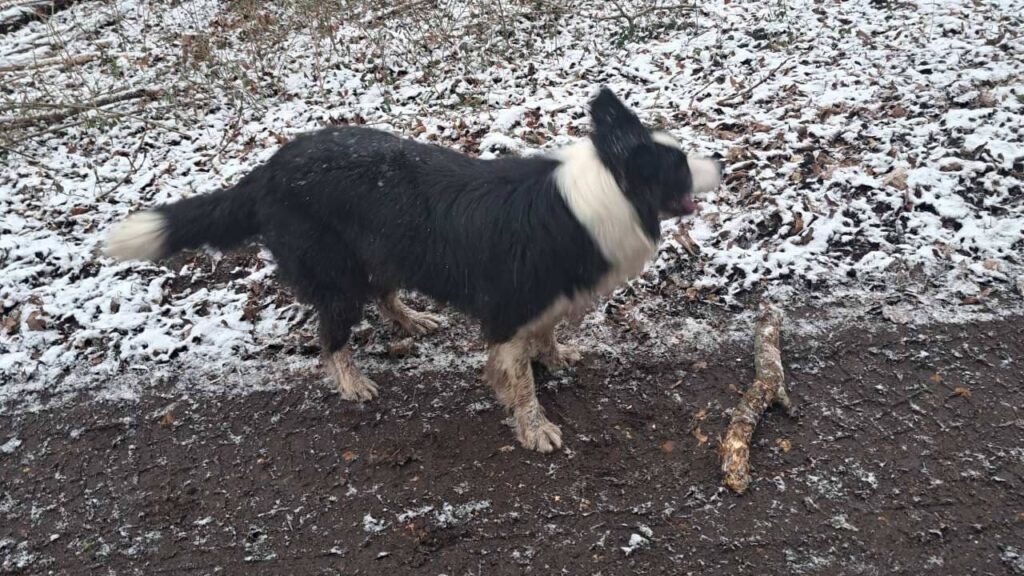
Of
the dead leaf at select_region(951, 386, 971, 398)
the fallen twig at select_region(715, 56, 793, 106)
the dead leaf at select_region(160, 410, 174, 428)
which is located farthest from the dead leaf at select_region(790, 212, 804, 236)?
the dead leaf at select_region(160, 410, 174, 428)

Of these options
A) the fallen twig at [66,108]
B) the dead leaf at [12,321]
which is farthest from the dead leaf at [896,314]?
the fallen twig at [66,108]

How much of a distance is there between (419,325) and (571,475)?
5.15 feet

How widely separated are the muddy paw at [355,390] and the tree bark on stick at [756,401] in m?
2.11

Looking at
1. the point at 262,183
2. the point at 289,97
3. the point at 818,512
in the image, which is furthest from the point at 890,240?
the point at 289,97

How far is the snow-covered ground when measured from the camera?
4.33 m

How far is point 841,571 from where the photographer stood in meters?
2.78

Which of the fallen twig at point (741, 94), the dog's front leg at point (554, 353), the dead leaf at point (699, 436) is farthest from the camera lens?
the fallen twig at point (741, 94)

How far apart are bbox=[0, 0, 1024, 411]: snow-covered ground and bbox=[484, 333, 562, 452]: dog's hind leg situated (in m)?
1.25

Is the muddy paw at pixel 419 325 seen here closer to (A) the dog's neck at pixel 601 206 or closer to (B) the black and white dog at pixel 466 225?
(B) the black and white dog at pixel 466 225

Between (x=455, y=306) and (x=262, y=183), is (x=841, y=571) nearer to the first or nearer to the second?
(x=455, y=306)

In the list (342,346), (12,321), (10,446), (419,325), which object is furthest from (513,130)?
(10,446)

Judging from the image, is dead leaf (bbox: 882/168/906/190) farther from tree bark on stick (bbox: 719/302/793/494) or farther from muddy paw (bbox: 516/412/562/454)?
muddy paw (bbox: 516/412/562/454)

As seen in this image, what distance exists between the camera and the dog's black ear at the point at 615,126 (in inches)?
105

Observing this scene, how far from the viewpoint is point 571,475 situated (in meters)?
3.33
